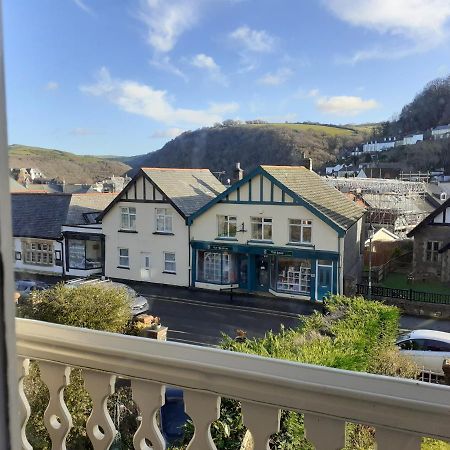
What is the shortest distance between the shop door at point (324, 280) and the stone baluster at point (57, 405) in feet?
2.47

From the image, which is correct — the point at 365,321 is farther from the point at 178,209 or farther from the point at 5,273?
the point at 5,273

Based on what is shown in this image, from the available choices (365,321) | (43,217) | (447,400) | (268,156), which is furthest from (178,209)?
(447,400)

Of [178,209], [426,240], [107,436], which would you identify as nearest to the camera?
[107,436]

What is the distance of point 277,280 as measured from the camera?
4.93 feet

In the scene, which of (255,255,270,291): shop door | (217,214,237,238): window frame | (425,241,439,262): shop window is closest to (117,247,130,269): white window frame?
(217,214,237,238): window frame

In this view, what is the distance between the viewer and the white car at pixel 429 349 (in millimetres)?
1391

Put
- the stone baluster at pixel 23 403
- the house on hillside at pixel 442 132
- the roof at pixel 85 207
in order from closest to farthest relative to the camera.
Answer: the stone baluster at pixel 23 403 → the house on hillside at pixel 442 132 → the roof at pixel 85 207

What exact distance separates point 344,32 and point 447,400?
1027 millimetres

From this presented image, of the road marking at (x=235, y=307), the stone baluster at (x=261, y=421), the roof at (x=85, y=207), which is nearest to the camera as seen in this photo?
the stone baluster at (x=261, y=421)

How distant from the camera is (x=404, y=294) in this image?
142cm

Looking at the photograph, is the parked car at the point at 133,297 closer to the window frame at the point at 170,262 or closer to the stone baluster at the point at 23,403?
the window frame at the point at 170,262

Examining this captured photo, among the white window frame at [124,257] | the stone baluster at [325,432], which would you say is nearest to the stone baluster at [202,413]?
the stone baluster at [325,432]

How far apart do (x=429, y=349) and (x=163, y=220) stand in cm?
91

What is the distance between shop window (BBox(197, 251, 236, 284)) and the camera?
158 centimetres
